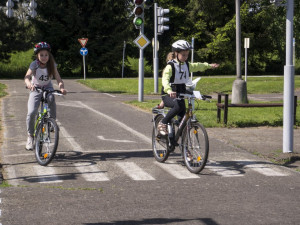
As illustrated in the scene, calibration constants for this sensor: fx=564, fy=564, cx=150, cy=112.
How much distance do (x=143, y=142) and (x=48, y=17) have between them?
1597 inches

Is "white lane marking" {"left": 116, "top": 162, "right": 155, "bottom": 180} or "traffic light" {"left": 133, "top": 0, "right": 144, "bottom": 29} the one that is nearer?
"white lane marking" {"left": 116, "top": 162, "right": 155, "bottom": 180}

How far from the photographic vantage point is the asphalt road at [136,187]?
205 inches

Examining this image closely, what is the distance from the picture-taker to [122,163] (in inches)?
318


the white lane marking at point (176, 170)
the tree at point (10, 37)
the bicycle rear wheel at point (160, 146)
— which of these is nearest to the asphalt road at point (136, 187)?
the white lane marking at point (176, 170)

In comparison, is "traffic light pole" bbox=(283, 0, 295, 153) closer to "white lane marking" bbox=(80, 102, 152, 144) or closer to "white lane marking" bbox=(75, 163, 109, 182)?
"white lane marking" bbox=(80, 102, 152, 144)

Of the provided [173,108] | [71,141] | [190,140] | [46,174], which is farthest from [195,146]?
[71,141]

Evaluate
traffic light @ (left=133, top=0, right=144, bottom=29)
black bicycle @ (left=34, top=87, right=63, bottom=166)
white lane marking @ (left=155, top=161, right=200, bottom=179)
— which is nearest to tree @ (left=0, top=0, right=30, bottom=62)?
traffic light @ (left=133, top=0, right=144, bottom=29)

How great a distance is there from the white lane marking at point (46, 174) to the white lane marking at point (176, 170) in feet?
4.89

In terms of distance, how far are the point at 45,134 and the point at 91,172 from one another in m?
1.05

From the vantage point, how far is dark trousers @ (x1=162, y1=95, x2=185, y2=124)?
7.77 metres

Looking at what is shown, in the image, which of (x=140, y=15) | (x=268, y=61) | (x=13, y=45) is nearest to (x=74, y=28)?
(x=13, y=45)

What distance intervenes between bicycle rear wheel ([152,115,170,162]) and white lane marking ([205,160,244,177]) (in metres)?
0.65

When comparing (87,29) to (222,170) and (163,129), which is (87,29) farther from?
(222,170)

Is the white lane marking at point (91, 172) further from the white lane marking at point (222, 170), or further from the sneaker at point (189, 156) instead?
the white lane marking at point (222, 170)
